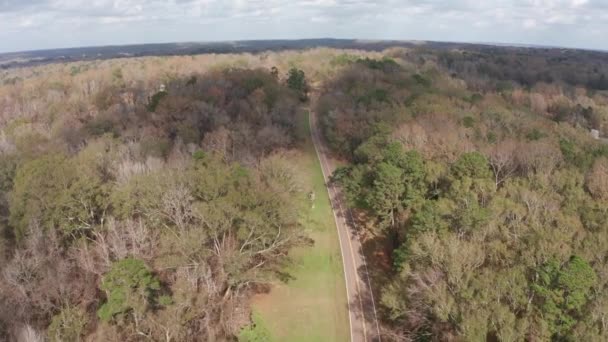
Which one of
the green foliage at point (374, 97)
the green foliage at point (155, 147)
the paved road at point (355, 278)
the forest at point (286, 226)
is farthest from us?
the green foliage at point (374, 97)

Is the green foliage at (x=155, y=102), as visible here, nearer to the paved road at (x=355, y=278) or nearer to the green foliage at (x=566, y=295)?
the paved road at (x=355, y=278)

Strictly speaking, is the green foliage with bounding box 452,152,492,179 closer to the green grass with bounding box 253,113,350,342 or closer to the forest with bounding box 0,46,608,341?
the forest with bounding box 0,46,608,341

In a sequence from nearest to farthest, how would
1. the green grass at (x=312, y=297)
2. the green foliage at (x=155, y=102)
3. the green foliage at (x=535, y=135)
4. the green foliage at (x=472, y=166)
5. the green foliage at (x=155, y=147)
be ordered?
the green grass at (x=312, y=297) < the green foliage at (x=472, y=166) < the green foliage at (x=535, y=135) < the green foliage at (x=155, y=147) < the green foliage at (x=155, y=102)

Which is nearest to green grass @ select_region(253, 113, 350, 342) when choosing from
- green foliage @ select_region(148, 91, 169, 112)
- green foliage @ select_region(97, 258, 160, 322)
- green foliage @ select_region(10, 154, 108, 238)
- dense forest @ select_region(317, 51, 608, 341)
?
dense forest @ select_region(317, 51, 608, 341)

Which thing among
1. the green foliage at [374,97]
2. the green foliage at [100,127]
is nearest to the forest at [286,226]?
the green foliage at [100,127]

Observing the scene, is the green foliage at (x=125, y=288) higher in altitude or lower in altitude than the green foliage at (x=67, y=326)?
higher

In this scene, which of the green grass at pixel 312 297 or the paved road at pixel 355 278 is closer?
the paved road at pixel 355 278
